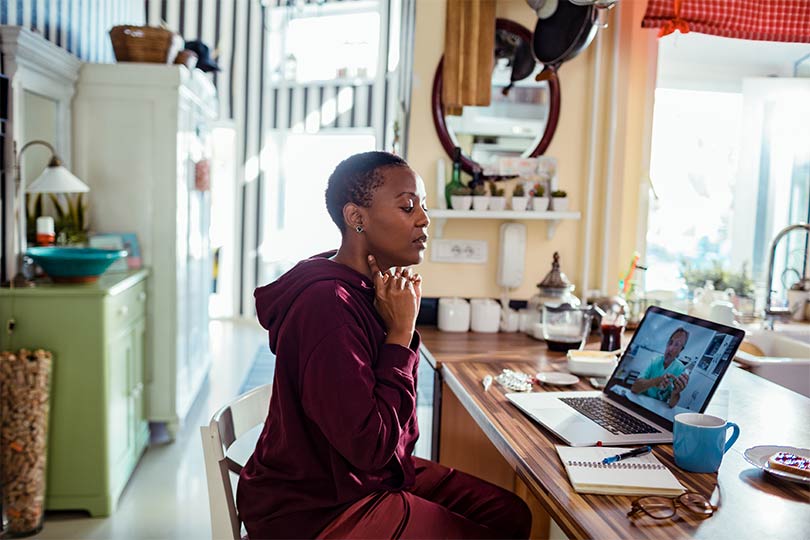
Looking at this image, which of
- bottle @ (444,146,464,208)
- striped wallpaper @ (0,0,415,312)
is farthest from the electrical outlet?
striped wallpaper @ (0,0,415,312)

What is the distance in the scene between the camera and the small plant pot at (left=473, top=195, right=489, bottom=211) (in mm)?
2721

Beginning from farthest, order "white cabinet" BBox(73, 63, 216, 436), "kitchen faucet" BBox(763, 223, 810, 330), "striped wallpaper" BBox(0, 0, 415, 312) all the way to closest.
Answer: "striped wallpaper" BBox(0, 0, 415, 312) → "white cabinet" BBox(73, 63, 216, 436) → "kitchen faucet" BBox(763, 223, 810, 330)

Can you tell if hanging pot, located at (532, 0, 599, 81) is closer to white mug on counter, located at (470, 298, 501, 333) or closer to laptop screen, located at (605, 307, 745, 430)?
white mug on counter, located at (470, 298, 501, 333)

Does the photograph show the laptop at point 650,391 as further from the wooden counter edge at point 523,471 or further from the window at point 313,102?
the window at point 313,102

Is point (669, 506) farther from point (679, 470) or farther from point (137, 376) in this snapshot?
point (137, 376)

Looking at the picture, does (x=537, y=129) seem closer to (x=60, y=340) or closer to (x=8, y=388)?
(x=60, y=340)

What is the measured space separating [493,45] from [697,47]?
1.09 metres

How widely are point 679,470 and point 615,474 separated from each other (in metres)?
0.15

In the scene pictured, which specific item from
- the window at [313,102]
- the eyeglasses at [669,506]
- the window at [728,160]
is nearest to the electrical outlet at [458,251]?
the window at [728,160]

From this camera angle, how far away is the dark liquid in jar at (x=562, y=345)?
237cm

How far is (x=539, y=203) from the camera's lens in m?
2.77

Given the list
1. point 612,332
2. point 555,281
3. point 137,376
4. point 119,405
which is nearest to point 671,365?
point 612,332

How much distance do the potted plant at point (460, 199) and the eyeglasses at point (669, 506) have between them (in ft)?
5.49

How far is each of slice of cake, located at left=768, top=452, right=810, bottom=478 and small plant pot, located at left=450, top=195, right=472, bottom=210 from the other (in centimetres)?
157
